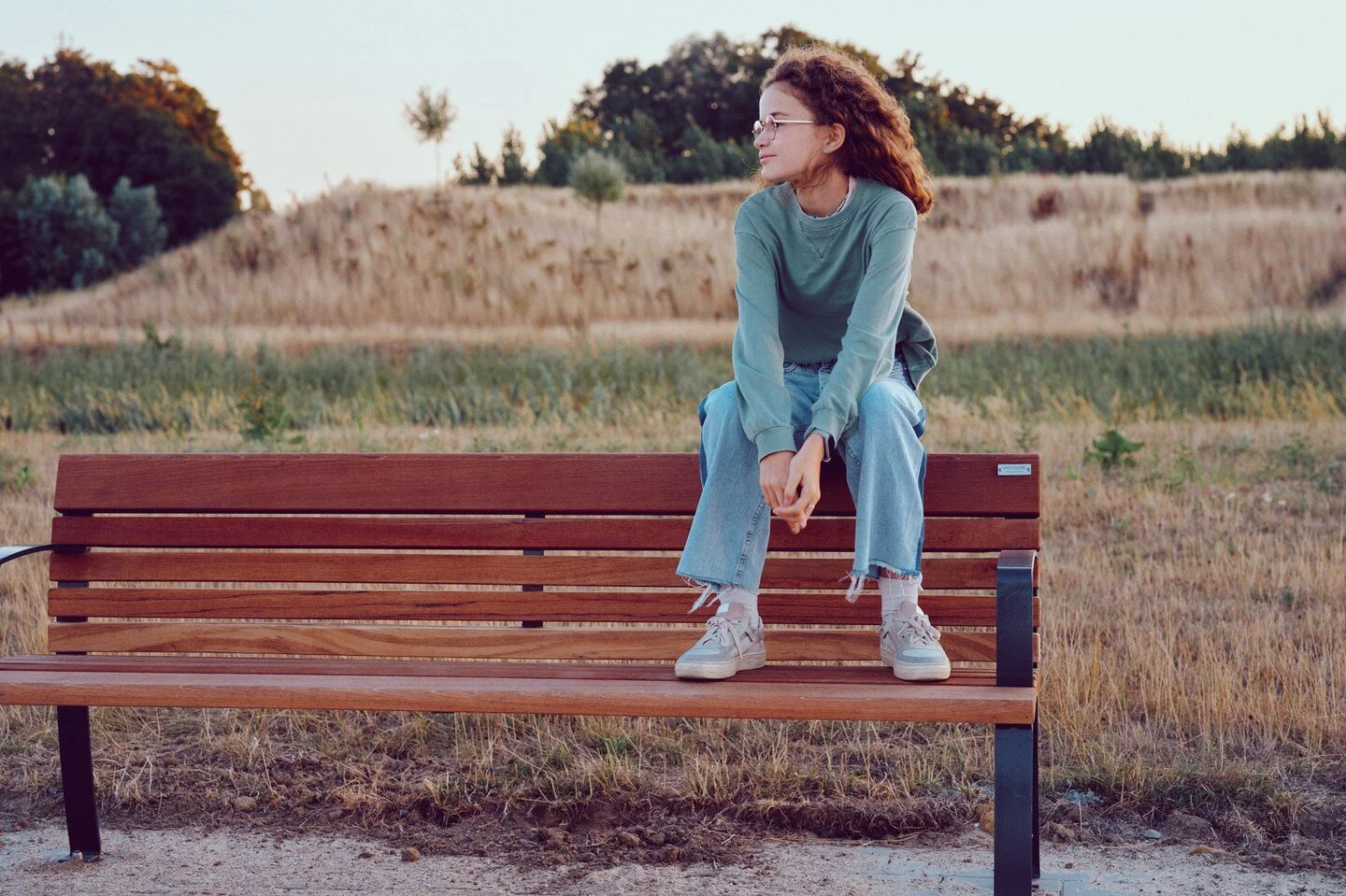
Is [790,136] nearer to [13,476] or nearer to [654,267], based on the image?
[13,476]

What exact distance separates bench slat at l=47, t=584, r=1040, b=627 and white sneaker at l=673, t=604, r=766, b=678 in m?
0.31

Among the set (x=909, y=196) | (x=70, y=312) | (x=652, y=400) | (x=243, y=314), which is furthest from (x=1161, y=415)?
(x=70, y=312)

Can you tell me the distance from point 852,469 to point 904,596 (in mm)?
308

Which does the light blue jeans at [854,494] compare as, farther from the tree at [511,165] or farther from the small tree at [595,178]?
the tree at [511,165]

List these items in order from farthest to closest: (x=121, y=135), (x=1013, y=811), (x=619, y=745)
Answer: (x=121, y=135)
(x=619, y=745)
(x=1013, y=811)

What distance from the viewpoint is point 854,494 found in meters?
3.21

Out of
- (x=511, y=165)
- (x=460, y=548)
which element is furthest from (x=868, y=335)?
(x=511, y=165)

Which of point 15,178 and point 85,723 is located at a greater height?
point 15,178

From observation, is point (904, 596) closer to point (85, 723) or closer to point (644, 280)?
point (85, 723)

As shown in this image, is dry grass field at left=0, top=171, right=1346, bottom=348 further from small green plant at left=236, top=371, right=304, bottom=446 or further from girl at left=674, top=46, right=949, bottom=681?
girl at left=674, top=46, right=949, bottom=681

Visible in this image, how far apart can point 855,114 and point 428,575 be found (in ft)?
5.18

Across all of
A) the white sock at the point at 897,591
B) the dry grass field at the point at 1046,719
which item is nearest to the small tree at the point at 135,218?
the dry grass field at the point at 1046,719

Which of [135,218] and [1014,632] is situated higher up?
[135,218]

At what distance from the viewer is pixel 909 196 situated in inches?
135
